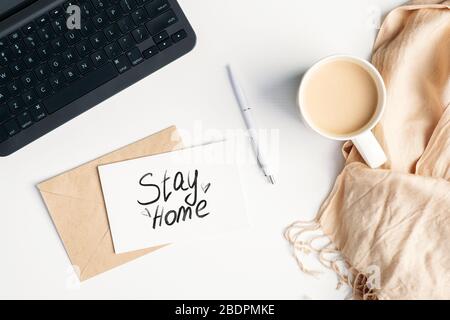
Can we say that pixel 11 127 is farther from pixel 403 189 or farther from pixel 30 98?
pixel 403 189

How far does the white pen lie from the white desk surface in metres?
0.01

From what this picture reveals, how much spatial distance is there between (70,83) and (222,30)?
0.68ft

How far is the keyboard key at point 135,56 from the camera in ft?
1.95

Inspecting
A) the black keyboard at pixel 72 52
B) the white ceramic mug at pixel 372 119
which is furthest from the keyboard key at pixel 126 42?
the white ceramic mug at pixel 372 119

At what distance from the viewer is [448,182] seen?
24.6 inches

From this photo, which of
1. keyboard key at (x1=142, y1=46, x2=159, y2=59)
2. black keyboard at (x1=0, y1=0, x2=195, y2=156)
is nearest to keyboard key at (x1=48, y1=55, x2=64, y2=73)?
black keyboard at (x1=0, y1=0, x2=195, y2=156)

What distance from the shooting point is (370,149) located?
1.99 ft

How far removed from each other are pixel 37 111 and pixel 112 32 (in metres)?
0.13

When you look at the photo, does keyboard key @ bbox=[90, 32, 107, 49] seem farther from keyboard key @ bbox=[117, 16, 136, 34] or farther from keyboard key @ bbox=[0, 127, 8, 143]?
keyboard key @ bbox=[0, 127, 8, 143]

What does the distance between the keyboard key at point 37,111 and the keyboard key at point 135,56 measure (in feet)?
0.40
